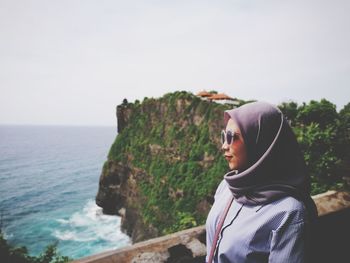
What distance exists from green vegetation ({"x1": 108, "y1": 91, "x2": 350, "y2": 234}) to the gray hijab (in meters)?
20.6

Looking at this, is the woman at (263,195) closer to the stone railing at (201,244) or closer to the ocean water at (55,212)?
the stone railing at (201,244)

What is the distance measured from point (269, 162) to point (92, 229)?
41.0m

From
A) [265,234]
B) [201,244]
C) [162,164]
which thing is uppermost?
[265,234]

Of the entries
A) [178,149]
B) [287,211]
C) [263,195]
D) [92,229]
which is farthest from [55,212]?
[287,211]

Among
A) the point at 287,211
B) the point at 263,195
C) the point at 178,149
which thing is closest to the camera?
the point at 287,211

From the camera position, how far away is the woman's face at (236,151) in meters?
1.71

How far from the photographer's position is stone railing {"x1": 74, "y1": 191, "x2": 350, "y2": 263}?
1.94 metres

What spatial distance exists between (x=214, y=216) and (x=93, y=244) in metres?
35.7

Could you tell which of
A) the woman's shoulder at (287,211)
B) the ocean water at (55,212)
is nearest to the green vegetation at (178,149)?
the ocean water at (55,212)

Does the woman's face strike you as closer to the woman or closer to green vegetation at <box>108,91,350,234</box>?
the woman

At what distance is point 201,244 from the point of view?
87.7 inches

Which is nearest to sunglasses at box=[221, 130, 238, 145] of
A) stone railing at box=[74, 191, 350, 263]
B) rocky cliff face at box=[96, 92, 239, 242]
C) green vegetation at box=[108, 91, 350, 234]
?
stone railing at box=[74, 191, 350, 263]

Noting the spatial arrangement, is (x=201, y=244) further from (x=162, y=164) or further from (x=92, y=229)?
(x=92, y=229)

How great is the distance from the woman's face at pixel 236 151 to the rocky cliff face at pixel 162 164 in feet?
75.9
